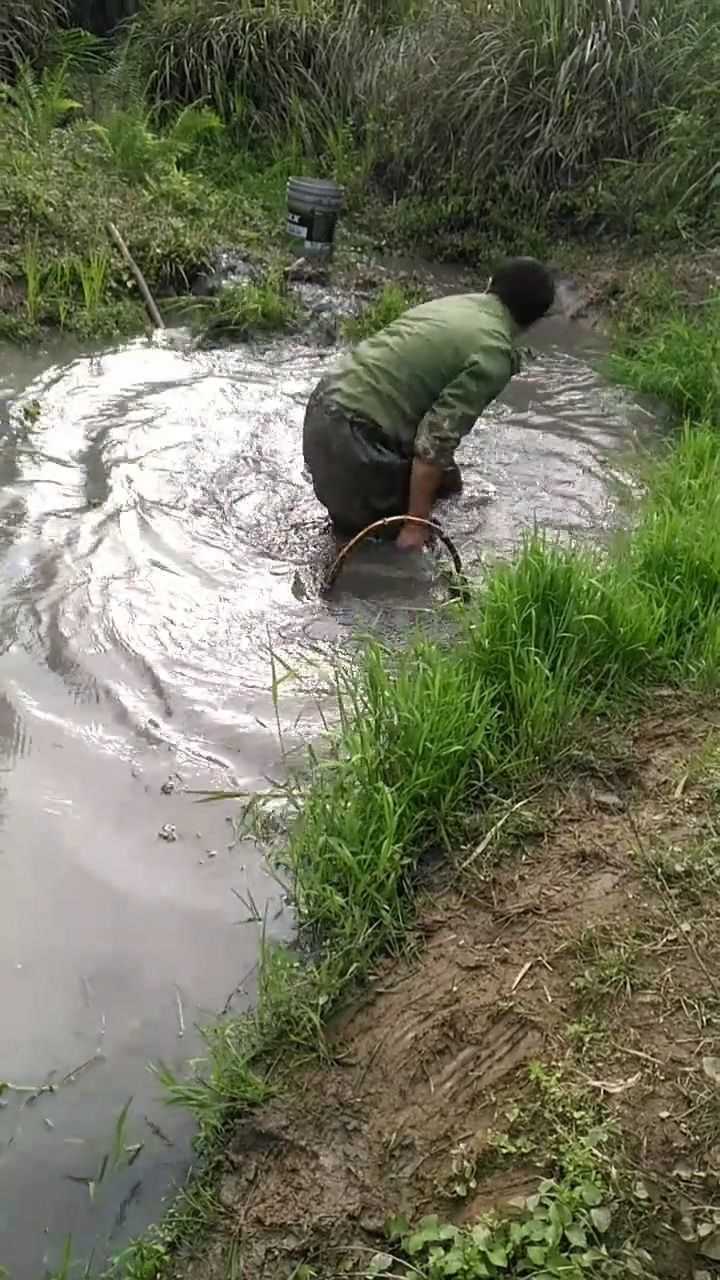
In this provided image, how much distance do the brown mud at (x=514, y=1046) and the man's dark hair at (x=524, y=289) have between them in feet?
6.82

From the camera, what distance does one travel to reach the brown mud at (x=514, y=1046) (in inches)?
89.0

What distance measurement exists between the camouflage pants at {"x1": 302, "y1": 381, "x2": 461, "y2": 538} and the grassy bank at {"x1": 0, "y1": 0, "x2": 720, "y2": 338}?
Answer: 2.64m

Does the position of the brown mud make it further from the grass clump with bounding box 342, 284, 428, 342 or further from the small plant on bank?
the grass clump with bounding box 342, 284, 428, 342

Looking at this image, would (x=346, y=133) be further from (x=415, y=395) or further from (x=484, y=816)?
(x=484, y=816)

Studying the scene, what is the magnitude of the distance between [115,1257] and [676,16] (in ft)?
27.6

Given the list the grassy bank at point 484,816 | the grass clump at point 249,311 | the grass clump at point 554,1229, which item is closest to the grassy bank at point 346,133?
the grass clump at point 249,311

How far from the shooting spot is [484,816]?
3098 mm

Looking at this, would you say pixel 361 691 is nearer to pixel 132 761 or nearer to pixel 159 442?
pixel 132 761

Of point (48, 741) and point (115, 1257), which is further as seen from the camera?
point (48, 741)

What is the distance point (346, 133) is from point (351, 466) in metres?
5.42

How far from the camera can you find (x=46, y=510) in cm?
471

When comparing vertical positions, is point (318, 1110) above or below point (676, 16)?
below

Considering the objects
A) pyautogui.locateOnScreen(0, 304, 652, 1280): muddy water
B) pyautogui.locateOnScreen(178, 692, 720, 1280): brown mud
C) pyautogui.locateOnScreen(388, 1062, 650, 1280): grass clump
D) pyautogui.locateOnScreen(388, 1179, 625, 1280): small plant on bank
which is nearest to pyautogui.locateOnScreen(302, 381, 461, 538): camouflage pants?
pyautogui.locateOnScreen(0, 304, 652, 1280): muddy water

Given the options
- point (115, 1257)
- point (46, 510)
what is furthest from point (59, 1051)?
point (46, 510)
